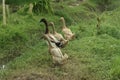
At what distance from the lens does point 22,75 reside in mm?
9938

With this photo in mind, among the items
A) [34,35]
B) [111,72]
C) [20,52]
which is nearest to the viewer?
[111,72]

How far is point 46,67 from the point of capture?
1070 centimetres

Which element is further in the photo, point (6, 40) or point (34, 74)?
point (6, 40)

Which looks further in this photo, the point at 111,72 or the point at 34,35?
the point at 34,35

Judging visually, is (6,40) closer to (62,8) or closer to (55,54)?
(55,54)

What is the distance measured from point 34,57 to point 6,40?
96.6 inches

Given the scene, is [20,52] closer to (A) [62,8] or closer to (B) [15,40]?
(B) [15,40]

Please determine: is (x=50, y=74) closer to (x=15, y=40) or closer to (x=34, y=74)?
(x=34, y=74)

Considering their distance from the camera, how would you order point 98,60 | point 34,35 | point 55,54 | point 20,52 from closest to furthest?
point 55,54 < point 98,60 < point 20,52 < point 34,35

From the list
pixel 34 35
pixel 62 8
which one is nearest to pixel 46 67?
pixel 34 35

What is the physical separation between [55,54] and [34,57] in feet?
4.17

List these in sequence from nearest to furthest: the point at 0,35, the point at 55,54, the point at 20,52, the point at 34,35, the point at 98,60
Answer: the point at 55,54, the point at 98,60, the point at 20,52, the point at 0,35, the point at 34,35

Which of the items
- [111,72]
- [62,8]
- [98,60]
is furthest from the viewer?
[62,8]

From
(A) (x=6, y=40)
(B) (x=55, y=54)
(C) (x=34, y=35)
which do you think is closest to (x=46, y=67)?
(B) (x=55, y=54)
